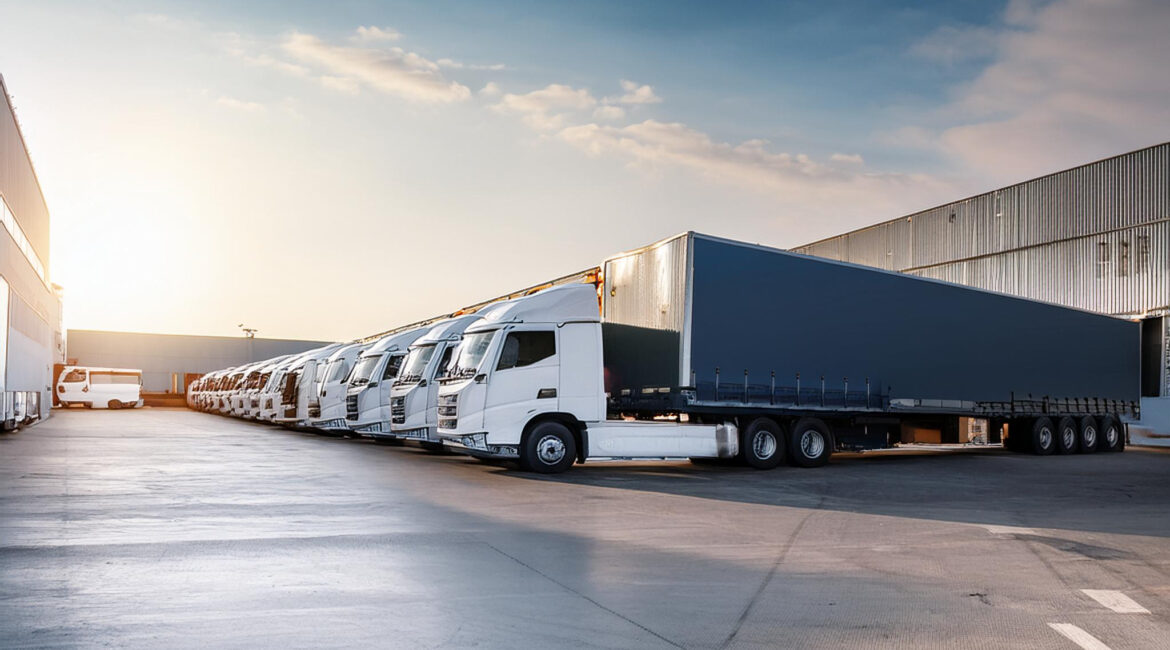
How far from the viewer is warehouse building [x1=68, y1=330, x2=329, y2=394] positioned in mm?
82812

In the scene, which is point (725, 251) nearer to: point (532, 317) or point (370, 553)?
point (532, 317)

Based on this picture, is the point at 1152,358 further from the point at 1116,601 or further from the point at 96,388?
the point at 96,388

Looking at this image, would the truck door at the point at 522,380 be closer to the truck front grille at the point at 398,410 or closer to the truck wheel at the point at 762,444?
the truck wheel at the point at 762,444

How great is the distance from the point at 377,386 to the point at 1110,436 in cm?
1886

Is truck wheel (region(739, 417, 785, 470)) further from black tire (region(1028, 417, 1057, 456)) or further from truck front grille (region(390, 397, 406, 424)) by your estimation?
black tire (region(1028, 417, 1057, 456))

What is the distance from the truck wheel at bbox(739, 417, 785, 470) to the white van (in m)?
46.5

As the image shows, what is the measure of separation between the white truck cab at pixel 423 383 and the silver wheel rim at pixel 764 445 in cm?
603

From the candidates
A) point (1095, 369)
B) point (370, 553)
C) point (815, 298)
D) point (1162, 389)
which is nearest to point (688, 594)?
point (370, 553)

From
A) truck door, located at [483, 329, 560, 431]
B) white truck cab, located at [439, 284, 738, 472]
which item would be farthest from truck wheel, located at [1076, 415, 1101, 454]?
truck door, located at [483, 329, 560, 431]

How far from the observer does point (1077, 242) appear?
1455 inches

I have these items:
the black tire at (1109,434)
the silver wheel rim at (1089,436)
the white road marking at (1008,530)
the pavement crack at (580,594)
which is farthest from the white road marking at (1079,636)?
the black tire at (1109,434)

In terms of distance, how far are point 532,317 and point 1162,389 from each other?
24.4m

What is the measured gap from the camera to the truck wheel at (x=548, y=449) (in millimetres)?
16328

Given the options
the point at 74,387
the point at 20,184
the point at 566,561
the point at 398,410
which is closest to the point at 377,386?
the point at 398,410
